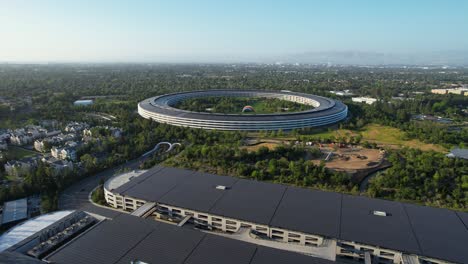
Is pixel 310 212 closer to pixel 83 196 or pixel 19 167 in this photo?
pixel 83 196

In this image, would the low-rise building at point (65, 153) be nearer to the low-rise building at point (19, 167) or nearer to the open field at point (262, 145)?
the low-rise building at point (19, 167)

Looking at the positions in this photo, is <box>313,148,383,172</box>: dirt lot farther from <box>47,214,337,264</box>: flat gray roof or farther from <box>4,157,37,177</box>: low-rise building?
<box>4,157,37,177</box>: low-rise building

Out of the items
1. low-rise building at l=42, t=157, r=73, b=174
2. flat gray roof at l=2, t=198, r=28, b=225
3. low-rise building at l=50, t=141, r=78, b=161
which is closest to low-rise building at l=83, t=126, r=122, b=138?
low-rise building at l=50, t=141, r=78, b=161

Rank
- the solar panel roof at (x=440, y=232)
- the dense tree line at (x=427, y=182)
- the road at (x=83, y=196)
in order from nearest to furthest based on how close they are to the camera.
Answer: the solar panel roof at (x=440, y=232) → the road at (x=83, y=196) → the dense tree line at (x=427, y=182)

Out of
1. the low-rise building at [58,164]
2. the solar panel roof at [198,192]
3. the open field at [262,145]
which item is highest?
the solar panel roof at [198,192]

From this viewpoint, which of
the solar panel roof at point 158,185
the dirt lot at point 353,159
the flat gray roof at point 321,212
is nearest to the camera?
the flat gray roof at point 321,212

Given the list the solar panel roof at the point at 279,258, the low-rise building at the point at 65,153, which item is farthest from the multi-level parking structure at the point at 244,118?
the solar panel roof at the point at 279,258

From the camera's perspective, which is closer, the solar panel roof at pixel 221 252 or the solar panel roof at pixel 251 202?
the solar panel roof at pixel 221 252
